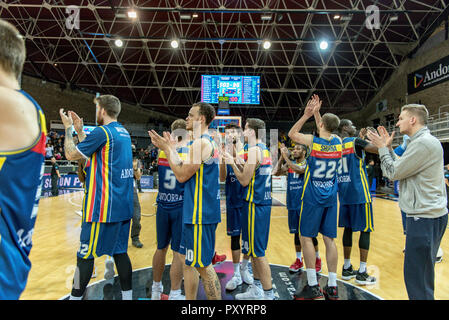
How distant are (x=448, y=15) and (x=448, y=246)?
12.1m

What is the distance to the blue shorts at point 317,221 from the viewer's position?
310cm

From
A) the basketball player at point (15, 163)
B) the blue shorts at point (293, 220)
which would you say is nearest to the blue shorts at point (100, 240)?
the basketball player at point (15, 163)

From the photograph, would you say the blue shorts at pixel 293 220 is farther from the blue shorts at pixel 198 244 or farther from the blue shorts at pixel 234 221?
the blue shorts at pixel 198 244

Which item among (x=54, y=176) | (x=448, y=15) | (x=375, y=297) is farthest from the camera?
(x=448, y=15)

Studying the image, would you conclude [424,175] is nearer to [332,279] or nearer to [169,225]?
[332,279]

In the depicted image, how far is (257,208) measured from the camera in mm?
2934

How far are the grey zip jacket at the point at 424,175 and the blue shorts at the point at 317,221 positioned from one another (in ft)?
3.24

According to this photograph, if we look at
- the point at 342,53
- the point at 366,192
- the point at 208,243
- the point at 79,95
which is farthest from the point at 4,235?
the point at 79,95

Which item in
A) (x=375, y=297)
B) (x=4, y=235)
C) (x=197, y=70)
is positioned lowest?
(x=375, y=297)

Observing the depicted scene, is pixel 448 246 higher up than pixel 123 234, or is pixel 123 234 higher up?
pixel 123 234

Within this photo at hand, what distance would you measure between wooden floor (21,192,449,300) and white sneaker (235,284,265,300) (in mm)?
1181

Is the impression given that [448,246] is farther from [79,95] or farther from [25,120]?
[79,95]

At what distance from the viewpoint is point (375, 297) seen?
3.07 meters

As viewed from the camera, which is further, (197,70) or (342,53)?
(197,70)
